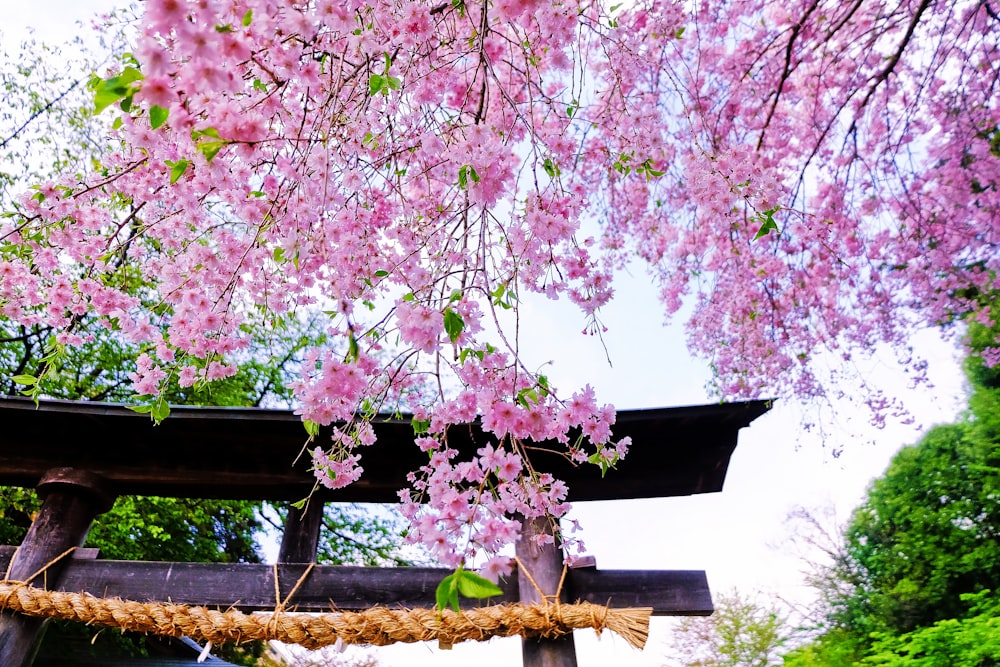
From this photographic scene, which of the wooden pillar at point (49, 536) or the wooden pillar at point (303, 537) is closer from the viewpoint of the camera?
the wooden pillar at point (49, 536)

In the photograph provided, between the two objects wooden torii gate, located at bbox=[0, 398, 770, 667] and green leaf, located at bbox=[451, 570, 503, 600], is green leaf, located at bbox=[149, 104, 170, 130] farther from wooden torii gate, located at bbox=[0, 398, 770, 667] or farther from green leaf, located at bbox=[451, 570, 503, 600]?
wooden torii gate, located at bbox=[0, 398, 770, 667]

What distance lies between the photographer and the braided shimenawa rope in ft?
6.08

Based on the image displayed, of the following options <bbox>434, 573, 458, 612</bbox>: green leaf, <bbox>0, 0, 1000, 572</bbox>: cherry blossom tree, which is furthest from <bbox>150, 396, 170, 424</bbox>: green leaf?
<bbox>434, 573, 458, 612</bbox>: green leaf

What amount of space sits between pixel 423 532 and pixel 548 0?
5.35 ft

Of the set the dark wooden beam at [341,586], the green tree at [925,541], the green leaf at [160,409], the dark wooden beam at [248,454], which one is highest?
the green tree at [925,541]

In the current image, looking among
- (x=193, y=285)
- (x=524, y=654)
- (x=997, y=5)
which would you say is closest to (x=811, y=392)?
(x=997, y=5)

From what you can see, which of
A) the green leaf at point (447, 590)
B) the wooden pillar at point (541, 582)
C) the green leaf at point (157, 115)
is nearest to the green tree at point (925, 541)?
the wooden pillar at point (541, 582)

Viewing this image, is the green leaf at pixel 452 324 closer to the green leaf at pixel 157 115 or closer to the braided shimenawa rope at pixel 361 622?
the green leaf at pixel 157 115

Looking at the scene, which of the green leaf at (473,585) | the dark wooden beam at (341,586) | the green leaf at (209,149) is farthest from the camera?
the dark wooden beam at (341,586)

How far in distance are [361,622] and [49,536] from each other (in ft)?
5.23

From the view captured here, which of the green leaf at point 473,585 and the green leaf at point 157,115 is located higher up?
the green leaf at point 157,115

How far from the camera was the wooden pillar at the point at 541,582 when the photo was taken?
192 cm

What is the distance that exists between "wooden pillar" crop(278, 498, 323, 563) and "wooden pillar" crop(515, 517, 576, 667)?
36.4 inches

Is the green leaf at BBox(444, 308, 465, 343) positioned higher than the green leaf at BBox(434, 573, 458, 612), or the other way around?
the green leaf at BBox(444, 308, 465, 343)
